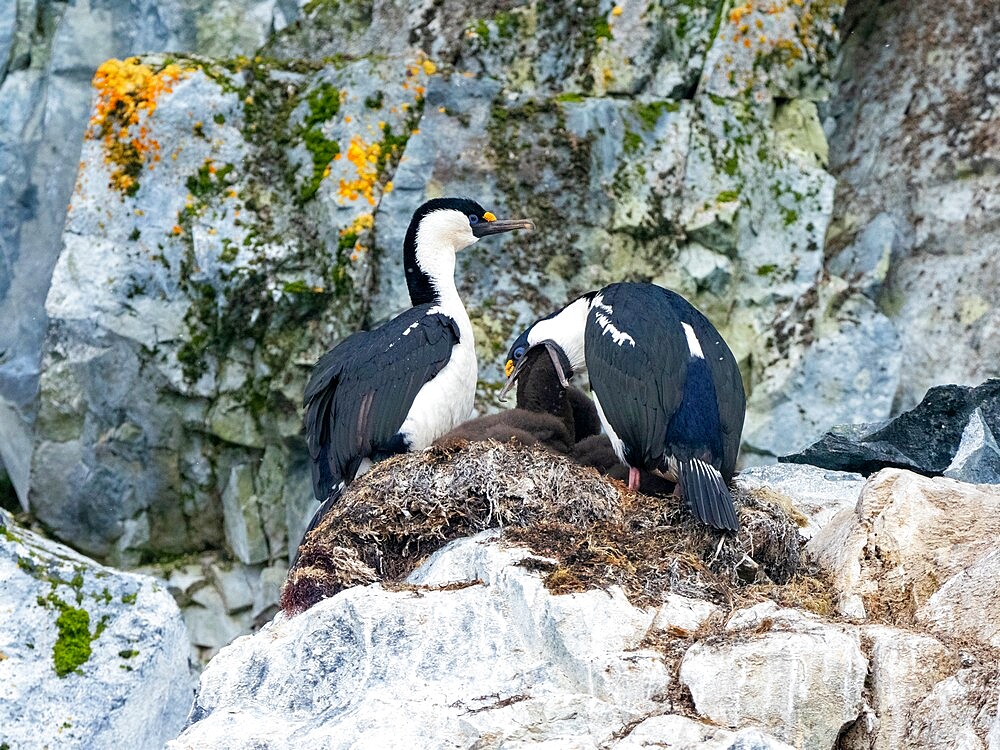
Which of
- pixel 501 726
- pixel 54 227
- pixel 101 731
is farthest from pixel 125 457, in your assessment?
pixel 501 726

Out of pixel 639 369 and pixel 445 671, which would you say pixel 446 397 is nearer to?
pixel 639 369

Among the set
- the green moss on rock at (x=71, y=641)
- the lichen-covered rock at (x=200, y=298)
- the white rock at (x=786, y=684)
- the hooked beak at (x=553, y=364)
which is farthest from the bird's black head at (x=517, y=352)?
the white rock at (x=786, y=684)

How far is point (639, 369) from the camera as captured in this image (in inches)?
242

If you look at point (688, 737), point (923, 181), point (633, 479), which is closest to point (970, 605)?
point (688, 737)

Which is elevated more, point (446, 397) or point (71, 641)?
point (446, 397)

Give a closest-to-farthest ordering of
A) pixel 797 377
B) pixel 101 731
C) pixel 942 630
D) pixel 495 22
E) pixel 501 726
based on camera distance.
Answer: pixel 501 726, pixel 942 630, pixel 101 731, pixel 797 377, pixel 495 22

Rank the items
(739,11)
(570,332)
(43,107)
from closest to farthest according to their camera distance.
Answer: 1. (570,332)
2. (739,11)
3. (43,107)

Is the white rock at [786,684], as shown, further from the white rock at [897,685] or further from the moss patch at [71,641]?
the moss patch at [71,641]

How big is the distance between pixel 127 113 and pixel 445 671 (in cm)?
589

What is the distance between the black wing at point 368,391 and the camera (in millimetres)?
6711

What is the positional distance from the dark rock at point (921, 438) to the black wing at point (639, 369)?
5.02 feet

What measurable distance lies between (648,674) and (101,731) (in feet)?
10.6

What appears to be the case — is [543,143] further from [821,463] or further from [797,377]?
[821,463]

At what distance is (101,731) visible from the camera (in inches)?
262
